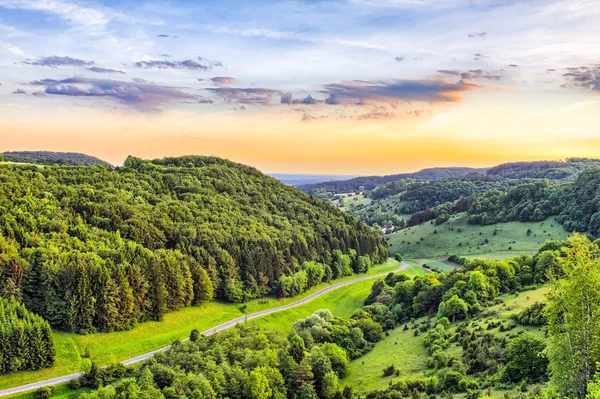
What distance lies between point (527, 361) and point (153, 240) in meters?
77.7

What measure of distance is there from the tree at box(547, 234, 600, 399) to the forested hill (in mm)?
67989

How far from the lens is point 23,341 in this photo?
2371 inches

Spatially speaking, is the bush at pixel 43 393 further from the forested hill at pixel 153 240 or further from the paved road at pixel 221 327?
the forested hill at pixel 153 240

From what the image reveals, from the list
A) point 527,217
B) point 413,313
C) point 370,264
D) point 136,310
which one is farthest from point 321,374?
point 527,217

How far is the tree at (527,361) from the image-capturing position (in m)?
44.5

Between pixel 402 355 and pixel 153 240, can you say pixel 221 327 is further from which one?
pixel 402 355

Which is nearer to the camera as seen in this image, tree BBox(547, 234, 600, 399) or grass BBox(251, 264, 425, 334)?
tree BBox(547, 234, 600, 399)

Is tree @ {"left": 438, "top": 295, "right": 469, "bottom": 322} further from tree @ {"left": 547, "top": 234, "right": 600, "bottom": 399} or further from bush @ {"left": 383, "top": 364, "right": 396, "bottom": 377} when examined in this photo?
tree @ {"left": 547, "top": 234, "right": 600, "bottom": 399}

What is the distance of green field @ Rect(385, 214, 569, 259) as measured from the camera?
15488 cm

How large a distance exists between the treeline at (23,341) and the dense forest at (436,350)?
7.55 meters

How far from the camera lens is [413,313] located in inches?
3460

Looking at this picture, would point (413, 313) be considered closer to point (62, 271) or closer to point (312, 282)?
point (312, 282)

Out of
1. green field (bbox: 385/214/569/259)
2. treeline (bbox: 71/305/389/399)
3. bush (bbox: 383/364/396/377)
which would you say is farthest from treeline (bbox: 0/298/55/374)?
green field (bbox: 385/214/569/259)

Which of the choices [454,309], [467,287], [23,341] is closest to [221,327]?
[23,341]
